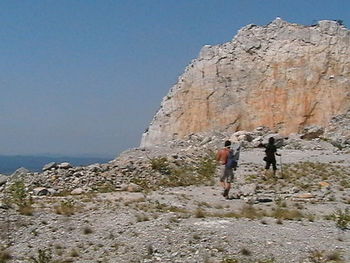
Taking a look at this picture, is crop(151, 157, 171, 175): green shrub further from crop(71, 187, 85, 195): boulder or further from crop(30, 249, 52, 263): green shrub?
crop(30, 249, 52, 263): green shrub

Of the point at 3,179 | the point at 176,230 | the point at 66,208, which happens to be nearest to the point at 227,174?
the point at 66,208

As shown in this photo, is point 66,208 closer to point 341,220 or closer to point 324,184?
point 341,220

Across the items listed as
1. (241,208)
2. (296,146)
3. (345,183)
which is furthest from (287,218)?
(296,146)

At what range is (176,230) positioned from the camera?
13016 mm

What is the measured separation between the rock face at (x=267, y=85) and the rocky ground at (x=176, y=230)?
35.5 metres

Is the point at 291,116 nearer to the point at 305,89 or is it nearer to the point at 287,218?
the point at 305,89

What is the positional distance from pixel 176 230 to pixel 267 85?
Answer: 44.7 meters

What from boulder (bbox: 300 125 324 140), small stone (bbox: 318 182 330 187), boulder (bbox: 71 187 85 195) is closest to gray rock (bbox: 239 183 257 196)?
small stone (bbox: 318 182 330 187)

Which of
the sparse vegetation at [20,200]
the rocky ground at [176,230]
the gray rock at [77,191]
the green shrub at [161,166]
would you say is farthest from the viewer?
the green shrub at [161,166]

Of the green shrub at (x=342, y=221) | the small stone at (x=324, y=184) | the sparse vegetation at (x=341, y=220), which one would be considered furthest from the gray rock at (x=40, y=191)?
the small stone at (x=324, y=184)

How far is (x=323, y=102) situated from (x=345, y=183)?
31.3m

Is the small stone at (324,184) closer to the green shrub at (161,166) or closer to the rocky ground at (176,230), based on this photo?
the rocky ground at (176,230)

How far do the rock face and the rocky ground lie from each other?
35474 millimetres

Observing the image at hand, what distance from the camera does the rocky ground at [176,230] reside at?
11.8 m
